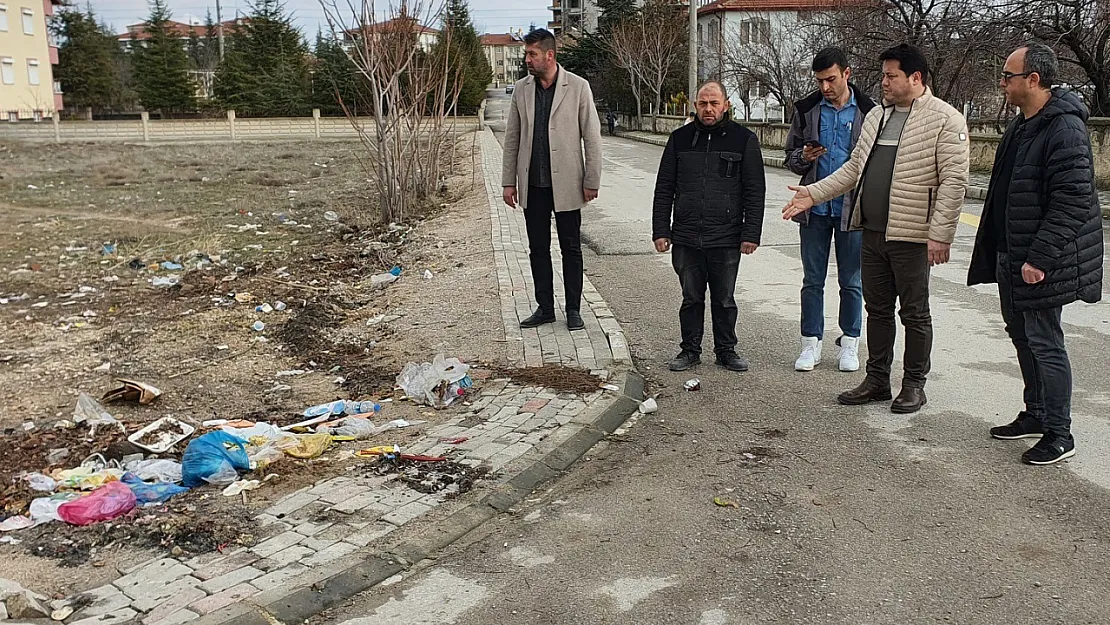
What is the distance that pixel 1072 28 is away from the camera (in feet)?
66.5

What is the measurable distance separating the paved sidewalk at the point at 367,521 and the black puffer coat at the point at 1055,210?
2258 mm

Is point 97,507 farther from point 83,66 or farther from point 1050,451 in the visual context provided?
point 83,66

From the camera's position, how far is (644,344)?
716 centimetres

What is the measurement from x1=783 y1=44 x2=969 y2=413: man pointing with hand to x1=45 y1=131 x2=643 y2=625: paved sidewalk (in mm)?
1492

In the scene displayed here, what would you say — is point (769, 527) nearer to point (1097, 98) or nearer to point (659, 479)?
point (659, 479)

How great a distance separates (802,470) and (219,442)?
114 inches

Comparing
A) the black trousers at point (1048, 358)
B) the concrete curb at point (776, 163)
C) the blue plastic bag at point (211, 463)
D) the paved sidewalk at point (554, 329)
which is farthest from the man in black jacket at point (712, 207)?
the blue plastic bag at point (211, 463)

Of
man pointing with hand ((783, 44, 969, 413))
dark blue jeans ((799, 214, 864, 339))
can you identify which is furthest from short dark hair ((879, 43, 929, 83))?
dark blue jeans ((799, 214, 864, 339))

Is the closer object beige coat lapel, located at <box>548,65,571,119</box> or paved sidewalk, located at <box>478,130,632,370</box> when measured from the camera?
paved sidewalk, located at <box>478,130,632,370</box>

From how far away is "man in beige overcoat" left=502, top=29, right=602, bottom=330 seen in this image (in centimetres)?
686

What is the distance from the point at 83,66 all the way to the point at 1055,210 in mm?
70392

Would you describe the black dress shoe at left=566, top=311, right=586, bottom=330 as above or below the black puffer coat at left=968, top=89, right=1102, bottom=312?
below

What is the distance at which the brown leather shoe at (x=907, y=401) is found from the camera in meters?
5.45

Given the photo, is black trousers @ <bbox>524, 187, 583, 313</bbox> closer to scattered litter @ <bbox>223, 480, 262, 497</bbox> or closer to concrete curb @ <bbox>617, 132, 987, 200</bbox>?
concrete curb @ <bbox>617, 132, 987, 200</bbox>
